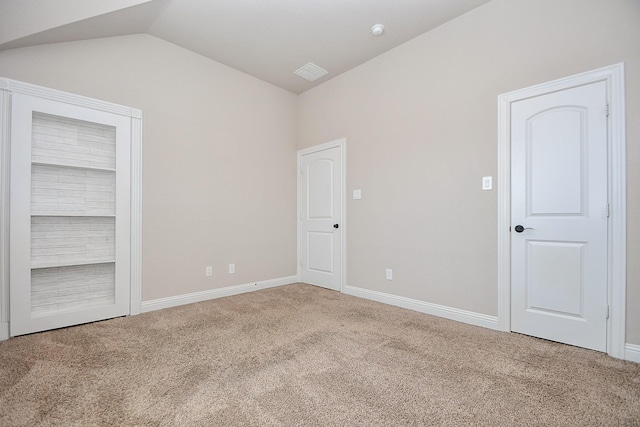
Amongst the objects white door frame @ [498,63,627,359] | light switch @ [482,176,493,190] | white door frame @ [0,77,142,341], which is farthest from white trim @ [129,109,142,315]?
white door frame @ [498,63,627,359]

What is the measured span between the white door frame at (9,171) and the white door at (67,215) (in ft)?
0.14

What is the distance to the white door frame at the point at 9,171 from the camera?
226 centimetres

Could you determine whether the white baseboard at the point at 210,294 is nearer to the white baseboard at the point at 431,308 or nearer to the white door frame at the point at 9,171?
the white door frame at the point at 9,171

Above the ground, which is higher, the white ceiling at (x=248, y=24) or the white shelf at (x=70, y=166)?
the white ceiling at (x=248, y=24)

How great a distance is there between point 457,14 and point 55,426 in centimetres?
408

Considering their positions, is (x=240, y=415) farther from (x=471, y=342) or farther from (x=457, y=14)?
(x=457, y=14)

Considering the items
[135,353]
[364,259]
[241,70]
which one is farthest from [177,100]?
[364,259]

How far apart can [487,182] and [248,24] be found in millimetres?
2766

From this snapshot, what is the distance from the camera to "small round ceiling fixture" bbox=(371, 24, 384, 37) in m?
2.84

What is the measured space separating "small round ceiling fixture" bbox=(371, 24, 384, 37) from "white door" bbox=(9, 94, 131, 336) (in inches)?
105

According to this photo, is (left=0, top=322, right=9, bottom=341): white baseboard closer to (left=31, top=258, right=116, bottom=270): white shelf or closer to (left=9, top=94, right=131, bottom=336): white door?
(left=9, top=94, right=131, bottom=336): white door

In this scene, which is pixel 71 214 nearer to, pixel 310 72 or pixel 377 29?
pixel 310 72

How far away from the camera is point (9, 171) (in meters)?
2.29

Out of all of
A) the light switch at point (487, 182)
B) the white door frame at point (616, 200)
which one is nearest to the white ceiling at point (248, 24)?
the white door frame at point (616, 200)
